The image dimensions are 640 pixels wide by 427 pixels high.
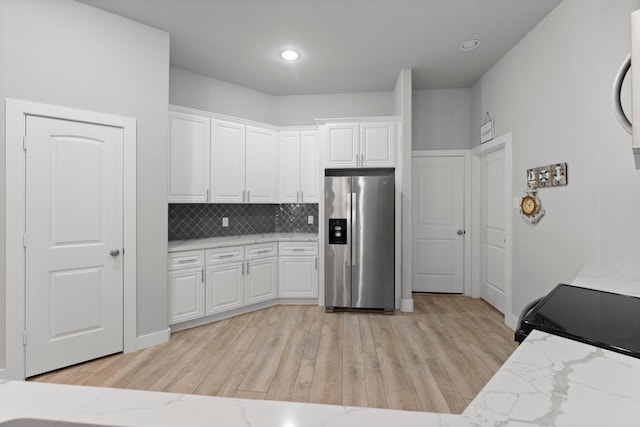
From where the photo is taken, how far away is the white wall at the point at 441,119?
4.38m

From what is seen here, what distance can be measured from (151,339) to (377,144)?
3.18 meters

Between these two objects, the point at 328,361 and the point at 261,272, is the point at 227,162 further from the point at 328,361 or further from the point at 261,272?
the point at 328,361

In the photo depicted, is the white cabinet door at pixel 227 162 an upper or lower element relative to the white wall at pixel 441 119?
lower

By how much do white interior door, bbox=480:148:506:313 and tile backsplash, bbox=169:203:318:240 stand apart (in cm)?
228

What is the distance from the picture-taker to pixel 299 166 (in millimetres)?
4293

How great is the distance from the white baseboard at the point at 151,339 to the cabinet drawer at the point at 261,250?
45.6 inches

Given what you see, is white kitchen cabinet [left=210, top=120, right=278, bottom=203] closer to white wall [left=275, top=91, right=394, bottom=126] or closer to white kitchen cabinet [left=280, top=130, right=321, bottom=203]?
white kitchen cabinet [left=280, top=130, right=321, bottom=203]

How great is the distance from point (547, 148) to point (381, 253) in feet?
6.18

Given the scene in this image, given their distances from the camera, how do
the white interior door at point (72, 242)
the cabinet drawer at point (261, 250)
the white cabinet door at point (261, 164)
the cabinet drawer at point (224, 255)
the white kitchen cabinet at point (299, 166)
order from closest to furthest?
the white interior door at point (72, 242), the cabinet drawer at point (224, 255), the cabinet drawer at point (261, 250), the white cabinet door at point (261, 164), the white kitchen cabinet at point (299, 166)

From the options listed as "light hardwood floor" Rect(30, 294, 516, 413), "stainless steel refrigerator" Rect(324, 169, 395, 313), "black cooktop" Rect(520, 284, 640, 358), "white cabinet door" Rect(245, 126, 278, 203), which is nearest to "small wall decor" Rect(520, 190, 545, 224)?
"light hardwood floor" Rect(30, 294, 516, 413)

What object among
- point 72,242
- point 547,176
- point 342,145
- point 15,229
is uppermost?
point 342,145

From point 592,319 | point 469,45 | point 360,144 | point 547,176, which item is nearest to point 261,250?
point 360,144

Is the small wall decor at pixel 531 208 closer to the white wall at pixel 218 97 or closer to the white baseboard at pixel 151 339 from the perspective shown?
the white wall at pixel 218 97

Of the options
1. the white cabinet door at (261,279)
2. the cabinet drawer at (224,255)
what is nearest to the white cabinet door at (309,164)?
the white cabinet door at (261,279)
